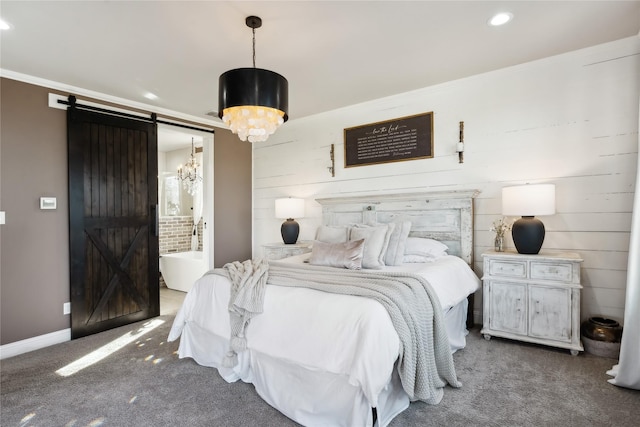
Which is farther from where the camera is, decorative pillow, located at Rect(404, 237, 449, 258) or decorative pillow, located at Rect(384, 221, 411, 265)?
decorative pillow, located at Rect(404, 237, 449, 258)

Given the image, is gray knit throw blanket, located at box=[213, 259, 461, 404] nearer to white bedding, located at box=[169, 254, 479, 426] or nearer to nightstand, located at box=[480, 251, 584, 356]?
white bedding, located at box=[169, 254, 479, 426]

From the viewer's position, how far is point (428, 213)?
364 centimetres

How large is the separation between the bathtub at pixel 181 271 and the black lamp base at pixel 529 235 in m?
3.91

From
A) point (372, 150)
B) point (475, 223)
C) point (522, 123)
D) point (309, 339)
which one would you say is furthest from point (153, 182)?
point (522, 123)

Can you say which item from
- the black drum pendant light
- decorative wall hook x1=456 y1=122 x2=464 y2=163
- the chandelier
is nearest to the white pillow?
decorative wall hook x1=456 y1=122 x2=464 y2=163

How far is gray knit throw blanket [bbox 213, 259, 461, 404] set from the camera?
1.86 meters

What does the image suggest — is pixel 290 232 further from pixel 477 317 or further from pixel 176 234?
pixel 176 234

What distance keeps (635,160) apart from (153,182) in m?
4.68

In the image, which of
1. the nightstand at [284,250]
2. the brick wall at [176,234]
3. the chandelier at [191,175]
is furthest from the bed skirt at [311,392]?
the chandelier at [191,175]

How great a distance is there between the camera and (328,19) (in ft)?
7.73

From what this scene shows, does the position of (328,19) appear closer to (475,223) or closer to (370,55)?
(370,55)

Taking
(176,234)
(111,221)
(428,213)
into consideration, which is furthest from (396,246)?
(176,234)

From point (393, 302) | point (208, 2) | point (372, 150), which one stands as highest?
point (208, 2)

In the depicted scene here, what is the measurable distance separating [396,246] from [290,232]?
5.70ft
